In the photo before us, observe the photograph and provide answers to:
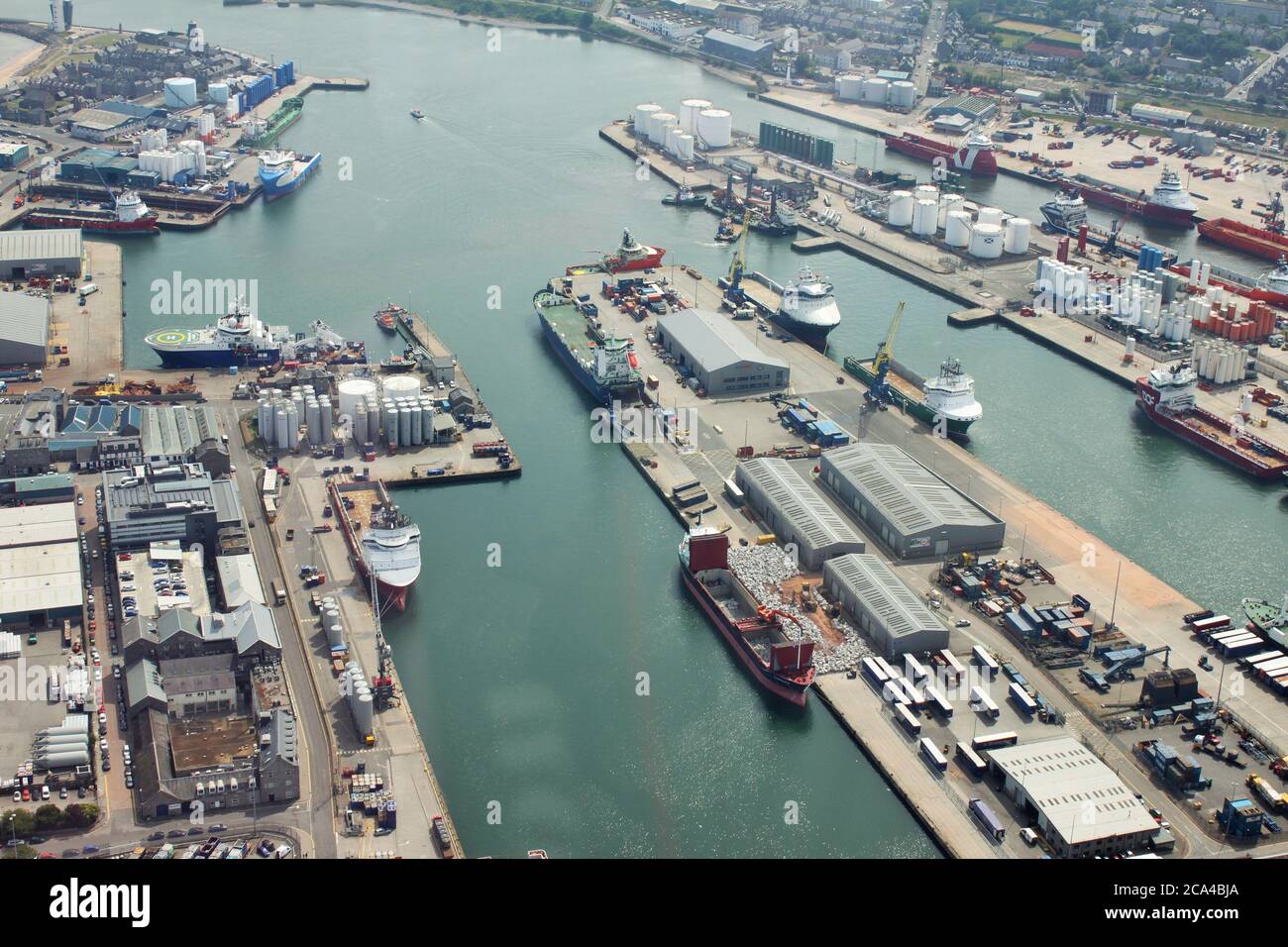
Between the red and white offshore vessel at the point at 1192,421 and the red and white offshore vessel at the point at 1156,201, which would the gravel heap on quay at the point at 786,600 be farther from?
the red and white offshore vessel at the point at 1156,201

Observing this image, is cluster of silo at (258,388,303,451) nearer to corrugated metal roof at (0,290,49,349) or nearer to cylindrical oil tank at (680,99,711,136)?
corrugated metal roof at (0,290,49,349)

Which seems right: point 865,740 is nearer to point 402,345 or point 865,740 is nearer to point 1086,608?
point 1086,608

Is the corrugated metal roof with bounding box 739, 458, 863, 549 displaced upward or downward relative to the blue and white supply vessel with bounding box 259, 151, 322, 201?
downward

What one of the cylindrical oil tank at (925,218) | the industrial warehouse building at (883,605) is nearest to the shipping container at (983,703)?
the industrial warehouse building at (883,605)

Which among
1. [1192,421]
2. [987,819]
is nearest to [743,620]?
[987,819]

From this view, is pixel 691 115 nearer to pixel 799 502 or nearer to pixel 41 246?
pixel 41 246

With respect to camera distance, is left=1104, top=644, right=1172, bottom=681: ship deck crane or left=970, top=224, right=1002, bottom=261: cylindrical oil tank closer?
left=1104, top=644, right=1172, bottom=681: ship deck crane

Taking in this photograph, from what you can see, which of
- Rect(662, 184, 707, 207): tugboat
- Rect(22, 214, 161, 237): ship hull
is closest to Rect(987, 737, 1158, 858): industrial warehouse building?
Rect(662, 184, 707, 207): tugboat
